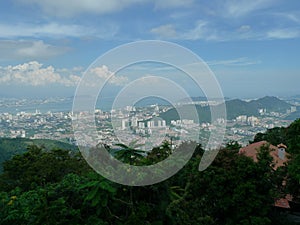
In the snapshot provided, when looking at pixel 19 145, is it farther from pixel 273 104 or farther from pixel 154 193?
pixel 273 104

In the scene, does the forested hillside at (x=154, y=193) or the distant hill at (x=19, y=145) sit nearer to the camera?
the forested hillside at (x=154, y=193)

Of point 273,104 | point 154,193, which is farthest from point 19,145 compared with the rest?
point 273,104

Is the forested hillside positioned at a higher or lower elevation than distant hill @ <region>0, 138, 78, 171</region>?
higher

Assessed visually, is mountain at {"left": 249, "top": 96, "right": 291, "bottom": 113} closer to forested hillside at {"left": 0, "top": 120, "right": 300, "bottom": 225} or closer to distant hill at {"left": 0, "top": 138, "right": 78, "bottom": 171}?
distant hill at {"left": 0, "top": 138, "right": 78, "bottom": 171}

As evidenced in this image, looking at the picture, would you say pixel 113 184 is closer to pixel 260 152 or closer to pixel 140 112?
pixel 140 112

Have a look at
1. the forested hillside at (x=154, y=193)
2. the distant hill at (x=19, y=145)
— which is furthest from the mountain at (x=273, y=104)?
the forested hillside at (x=154, y=193)

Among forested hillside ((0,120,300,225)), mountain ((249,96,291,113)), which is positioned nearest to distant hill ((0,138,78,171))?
forested hillside ((0,120,300,225))

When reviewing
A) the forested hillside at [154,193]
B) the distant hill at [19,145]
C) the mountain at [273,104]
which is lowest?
the distant hill at [19,145]

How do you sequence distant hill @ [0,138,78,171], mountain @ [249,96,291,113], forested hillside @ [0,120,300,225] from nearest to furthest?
1. forested hillside @ [0,120,300,225]
2. distant hill @ [0,138,78,171]
3. mountain @ [249,96,291,113]

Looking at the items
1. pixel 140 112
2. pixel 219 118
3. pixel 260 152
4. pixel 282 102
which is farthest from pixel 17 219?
pixel 282 102

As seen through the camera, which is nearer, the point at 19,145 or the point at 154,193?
the point at 154,193

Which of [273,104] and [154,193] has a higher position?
[273,104]

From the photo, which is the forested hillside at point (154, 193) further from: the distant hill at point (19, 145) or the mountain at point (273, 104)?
the mountain at point (273, 104)
